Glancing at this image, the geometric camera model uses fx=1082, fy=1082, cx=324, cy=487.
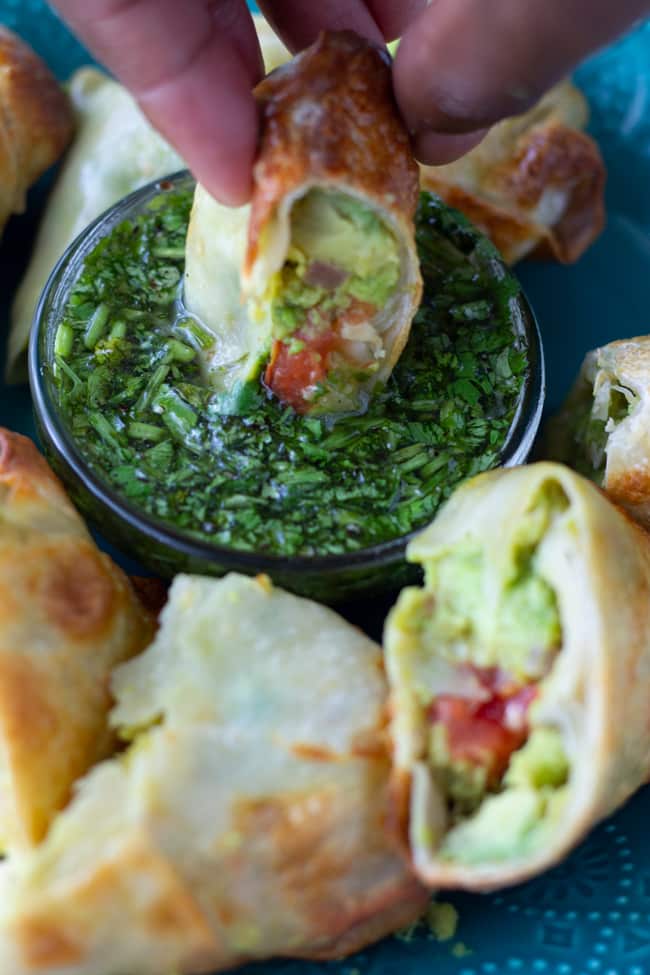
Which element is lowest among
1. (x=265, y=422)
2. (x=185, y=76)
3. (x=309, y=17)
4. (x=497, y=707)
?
(x=497, y=707)

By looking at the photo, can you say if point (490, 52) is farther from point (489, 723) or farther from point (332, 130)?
point (489, 723)

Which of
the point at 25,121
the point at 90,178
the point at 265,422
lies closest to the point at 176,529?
the point at 265,422

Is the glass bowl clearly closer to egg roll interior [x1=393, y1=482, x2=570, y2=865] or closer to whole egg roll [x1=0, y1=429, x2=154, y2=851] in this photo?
whole egg roll [x1=0, y1=429, x2=154, y2=851]

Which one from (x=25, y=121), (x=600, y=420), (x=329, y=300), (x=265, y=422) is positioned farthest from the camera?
(x=25, y=121)

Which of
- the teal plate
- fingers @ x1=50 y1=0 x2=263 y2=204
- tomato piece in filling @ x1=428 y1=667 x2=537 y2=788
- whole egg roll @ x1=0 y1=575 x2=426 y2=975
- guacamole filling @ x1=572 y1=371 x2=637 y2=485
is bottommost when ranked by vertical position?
the teal plate

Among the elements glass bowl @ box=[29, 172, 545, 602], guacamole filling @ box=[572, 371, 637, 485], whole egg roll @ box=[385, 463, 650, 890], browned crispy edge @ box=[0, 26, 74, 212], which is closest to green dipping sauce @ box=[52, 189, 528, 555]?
glass bowl @ box=[29, 172, 545, 602]

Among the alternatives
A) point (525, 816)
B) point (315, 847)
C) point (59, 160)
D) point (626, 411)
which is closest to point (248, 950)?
point (315, 847)
